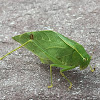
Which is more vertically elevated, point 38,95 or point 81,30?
point 81,30

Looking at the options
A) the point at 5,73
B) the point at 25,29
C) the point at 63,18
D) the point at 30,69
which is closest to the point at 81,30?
the point at 63,18

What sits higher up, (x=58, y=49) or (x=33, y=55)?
(x=58, y=49)

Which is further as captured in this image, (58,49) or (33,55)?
(33,55)

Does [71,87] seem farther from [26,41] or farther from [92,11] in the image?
[92,11]
